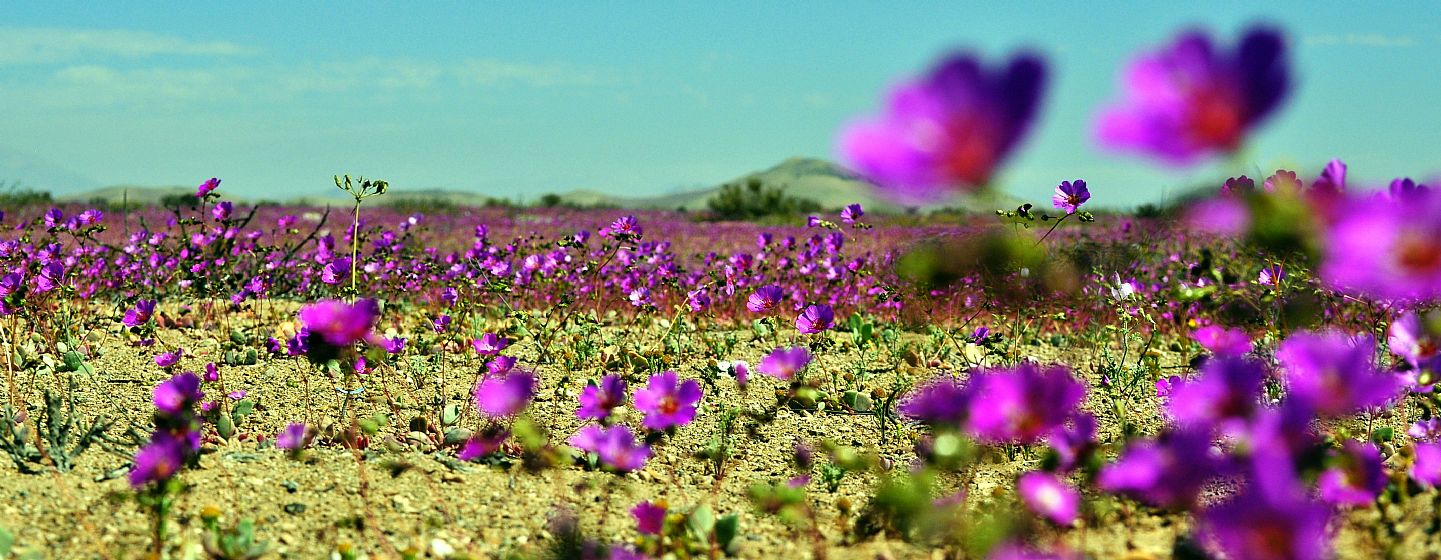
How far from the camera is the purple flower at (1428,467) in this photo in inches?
79.3

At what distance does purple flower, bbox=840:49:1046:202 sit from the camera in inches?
44.3

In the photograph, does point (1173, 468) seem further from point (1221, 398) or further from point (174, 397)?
point (174, 397)

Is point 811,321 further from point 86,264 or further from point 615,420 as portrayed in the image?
point 86,264

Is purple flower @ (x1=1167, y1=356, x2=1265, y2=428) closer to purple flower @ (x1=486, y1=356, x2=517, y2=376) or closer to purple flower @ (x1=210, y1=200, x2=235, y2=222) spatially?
purple flower @ (x1=486, y1=356, x2=517, y2=376)

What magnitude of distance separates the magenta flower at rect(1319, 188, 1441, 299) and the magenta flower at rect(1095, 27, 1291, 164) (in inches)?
5.8

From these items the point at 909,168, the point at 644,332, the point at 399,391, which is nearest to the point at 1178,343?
the point at 644,332

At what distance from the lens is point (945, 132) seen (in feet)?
3.80

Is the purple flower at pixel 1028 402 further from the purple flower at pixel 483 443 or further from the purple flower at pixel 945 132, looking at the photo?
the purple flower at pixel 483 443

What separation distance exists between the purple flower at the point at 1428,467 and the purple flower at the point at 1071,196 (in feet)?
4.06

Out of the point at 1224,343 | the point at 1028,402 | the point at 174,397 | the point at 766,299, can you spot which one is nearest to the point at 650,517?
the point at 1028,402

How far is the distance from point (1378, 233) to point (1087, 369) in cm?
342

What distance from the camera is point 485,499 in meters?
2.55

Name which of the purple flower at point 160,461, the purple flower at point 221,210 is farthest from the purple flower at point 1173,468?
the purple flower at point 221,210

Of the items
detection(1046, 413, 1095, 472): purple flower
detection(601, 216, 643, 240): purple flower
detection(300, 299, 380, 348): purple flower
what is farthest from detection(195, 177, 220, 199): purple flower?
detection(1046, 413, 1095, 472): purple flower
